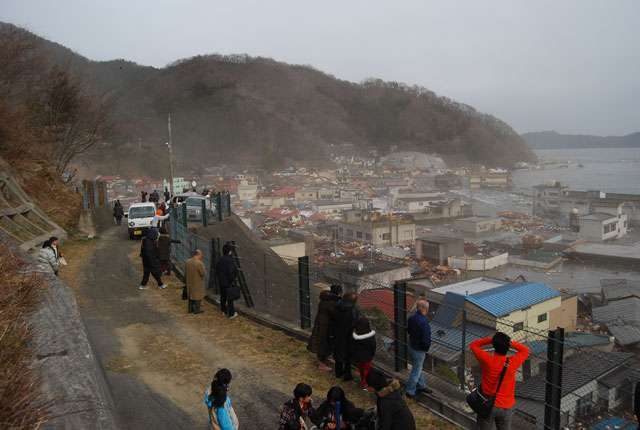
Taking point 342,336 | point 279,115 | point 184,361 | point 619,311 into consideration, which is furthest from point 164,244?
point 279,115

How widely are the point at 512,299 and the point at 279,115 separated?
12776cm

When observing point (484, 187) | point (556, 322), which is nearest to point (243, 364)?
point (556, 322)

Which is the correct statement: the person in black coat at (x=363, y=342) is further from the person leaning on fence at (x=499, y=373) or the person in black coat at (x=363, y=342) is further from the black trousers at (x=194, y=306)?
the black trousers at (x=194, y=306)

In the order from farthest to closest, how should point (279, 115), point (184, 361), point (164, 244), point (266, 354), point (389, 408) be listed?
point (279, 115) → point (164, 244) → point (266, 354) → point (184, 361) → point (389, 408)

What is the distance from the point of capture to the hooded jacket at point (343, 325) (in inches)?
160

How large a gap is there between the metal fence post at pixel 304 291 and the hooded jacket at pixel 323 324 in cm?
74

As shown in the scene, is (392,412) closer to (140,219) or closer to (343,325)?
(343,325)

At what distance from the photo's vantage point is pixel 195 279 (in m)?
6.23

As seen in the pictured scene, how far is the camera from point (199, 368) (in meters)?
4.70

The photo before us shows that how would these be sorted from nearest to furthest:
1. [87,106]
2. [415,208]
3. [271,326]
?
[271,326] → [87,106] → [415,208]

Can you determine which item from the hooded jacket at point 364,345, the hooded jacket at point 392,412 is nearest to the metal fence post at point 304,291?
the hooded jacket at point 364,345

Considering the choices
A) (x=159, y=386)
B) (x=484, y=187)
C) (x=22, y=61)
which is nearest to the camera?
(x=159, y=386)

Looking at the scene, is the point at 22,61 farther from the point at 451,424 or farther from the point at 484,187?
the point at 484,187

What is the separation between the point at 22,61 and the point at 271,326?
20.1 metres
